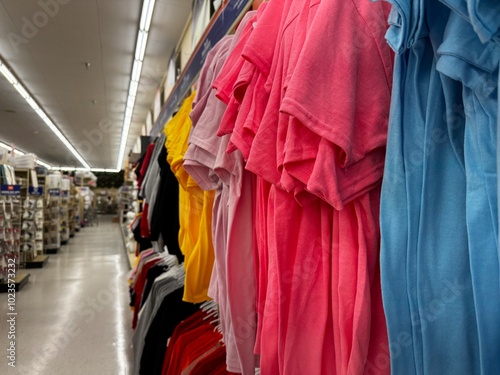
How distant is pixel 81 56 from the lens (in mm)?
6629

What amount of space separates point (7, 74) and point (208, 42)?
7.08m

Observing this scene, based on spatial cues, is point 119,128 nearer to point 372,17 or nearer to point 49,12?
point 49,12

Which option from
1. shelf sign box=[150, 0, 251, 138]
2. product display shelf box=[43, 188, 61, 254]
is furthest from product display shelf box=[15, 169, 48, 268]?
shelf sign box=[150, 0, 251, 138]

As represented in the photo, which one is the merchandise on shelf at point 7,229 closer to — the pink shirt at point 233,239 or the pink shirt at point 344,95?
the pink shirt at point 233,239

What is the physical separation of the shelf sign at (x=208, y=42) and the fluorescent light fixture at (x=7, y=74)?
510 centimetres

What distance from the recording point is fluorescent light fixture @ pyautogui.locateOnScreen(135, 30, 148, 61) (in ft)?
18.6

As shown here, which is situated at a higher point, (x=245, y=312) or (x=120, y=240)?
(x=245, y=312)

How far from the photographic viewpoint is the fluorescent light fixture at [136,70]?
6857mm

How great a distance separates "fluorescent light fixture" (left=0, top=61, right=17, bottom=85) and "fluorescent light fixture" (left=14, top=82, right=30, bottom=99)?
195 millimetres

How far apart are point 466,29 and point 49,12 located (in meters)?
5.87

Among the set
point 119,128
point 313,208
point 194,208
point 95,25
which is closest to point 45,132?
point 119,128

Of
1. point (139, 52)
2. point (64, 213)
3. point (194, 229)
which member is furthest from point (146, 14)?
point (64, 213)

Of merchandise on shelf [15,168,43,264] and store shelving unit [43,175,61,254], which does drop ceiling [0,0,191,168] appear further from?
store shelving unit [43,175,61,254]

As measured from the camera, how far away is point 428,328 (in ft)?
1.97
